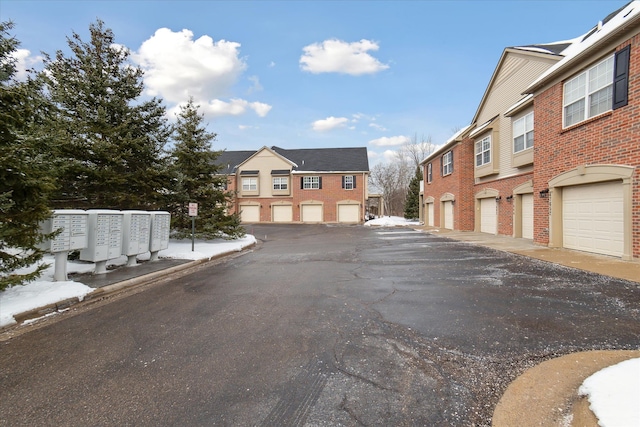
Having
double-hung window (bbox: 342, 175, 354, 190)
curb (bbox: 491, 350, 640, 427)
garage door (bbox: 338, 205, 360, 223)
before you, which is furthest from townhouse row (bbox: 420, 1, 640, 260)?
double-hung window (bbox: 342, 175, 354, 190)

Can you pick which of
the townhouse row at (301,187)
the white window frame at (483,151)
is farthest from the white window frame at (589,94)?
the townhouse row at (301,187)

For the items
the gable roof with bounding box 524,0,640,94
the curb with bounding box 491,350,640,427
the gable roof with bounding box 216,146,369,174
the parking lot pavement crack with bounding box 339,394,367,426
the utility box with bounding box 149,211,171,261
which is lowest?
the parking lot pavement crack with bounding box 339,394,367,426

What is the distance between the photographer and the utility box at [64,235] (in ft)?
20.9

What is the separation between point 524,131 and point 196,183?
49.0ft

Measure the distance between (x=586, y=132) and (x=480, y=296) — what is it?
303 inches

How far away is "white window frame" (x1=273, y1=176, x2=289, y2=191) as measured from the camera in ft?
126

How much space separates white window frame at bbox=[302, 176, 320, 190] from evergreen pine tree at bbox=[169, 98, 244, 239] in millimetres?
22830

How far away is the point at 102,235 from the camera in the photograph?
296 inches

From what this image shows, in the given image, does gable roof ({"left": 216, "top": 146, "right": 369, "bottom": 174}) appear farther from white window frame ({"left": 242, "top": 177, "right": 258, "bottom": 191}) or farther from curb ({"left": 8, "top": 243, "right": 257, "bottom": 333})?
curb ({"left": 8, "top": 243, "right": 257, "bottom": 333})

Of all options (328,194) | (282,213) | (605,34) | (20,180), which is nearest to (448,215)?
(605,34)

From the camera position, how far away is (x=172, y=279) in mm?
8062

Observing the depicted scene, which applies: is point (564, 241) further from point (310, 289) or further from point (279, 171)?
point (279, 171)

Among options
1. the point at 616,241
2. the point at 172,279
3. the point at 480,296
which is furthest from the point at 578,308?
the point at 172,279

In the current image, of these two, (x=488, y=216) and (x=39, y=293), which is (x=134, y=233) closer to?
(x=39, y=293)
